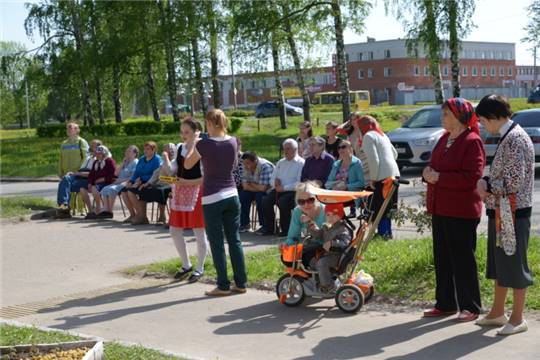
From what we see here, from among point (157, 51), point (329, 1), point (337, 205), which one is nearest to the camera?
point (337, 205)

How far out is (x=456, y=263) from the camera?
7.39m

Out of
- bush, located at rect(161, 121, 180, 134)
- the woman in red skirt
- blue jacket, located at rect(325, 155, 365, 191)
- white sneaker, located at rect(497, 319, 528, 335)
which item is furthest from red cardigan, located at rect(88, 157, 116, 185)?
bush, located at rect(161, 121, 180, 134)

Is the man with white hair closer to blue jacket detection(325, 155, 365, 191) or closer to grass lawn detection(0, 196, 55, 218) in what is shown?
blue jacket detection(325, 155, 365, 191)

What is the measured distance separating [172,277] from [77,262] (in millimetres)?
2017

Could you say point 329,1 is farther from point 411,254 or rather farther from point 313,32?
point 411,254

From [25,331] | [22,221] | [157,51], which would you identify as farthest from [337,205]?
[157,51]

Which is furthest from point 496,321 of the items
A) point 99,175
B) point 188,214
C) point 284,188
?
point 99,175

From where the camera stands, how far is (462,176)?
7.22 m

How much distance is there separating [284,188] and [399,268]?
4213 mm

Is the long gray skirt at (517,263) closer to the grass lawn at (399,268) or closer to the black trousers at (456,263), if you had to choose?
the black trousers at (456,263)

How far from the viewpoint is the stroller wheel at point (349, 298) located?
7.87 m

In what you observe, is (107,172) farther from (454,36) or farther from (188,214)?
(454,36)

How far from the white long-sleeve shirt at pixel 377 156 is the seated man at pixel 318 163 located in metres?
1.41

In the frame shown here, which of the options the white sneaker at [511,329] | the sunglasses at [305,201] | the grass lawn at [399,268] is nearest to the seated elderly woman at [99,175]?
the grass lawn at [399,268]
